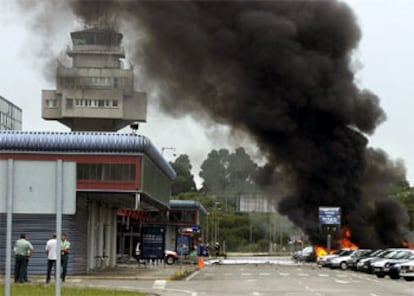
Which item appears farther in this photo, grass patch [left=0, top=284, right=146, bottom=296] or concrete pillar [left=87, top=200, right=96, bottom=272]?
concrete pillar [left=87, top=200, right=96, bottom=272]

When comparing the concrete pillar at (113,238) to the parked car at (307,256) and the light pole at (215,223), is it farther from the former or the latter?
the light pole at (215,223)

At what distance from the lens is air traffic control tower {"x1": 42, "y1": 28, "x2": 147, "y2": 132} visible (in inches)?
4589

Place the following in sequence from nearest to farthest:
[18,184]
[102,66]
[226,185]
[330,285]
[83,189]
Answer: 1. [18,184]
2. [330,285]
3. [83,189]
4. [102,66]
5. [226,185]

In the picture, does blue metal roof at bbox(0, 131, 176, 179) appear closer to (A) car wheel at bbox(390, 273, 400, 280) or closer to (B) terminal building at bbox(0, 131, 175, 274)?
(B) terminal building at bbox(0, 131, 175, 274)

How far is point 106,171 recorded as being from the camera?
38.3 meters

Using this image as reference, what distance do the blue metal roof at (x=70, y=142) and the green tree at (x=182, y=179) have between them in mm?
114706

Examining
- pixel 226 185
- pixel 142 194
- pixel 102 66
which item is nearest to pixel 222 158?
pixel 226 185

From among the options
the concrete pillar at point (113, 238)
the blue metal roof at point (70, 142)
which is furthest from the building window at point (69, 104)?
the blue metal roof at point (70, 142)

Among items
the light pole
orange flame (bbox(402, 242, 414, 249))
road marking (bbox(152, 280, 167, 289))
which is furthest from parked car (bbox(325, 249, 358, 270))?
the light pole

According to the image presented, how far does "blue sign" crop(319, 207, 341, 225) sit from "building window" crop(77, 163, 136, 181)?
28776 mm

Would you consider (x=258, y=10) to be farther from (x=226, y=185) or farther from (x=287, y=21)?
(x=226, y=185)

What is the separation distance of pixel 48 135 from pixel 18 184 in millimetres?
26132

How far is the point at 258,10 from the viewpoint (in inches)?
2591

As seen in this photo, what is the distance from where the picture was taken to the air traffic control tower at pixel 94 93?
382ft
